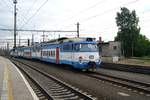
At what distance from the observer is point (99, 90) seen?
1495cm

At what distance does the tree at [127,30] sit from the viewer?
3760 inches

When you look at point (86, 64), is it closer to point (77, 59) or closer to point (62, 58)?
point (77, 59)

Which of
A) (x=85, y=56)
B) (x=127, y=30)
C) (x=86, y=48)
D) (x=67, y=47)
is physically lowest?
(x=85, y=56)

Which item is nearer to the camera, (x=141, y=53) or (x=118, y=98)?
(x=118, y=98)

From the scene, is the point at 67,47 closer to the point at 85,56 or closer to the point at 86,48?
the point at 86,48

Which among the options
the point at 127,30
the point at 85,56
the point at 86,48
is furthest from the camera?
the point at 127,30

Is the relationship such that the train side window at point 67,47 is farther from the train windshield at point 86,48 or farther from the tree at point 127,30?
the tree at point 127,30

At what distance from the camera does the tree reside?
313 feet

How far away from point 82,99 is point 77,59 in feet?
42.3

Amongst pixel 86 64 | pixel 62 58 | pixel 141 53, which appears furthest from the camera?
pixel 141 53

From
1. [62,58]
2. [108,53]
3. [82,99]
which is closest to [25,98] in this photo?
[82,99]

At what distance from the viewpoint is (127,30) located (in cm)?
9862

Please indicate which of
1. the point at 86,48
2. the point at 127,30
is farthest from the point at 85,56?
the point at 127,30

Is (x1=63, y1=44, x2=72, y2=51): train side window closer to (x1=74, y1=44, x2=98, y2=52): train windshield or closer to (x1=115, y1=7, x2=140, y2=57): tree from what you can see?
(x1=74, y1=44, x2=98, y2=52): train windshield
